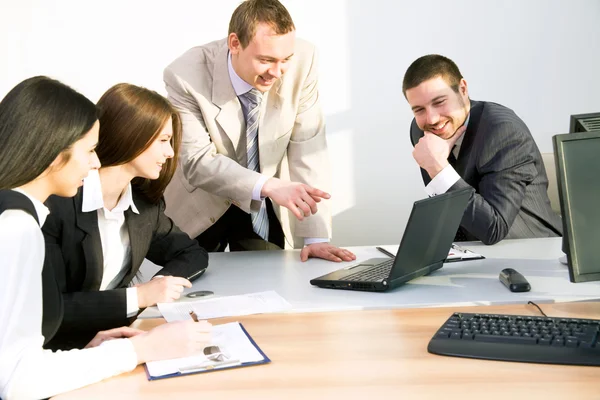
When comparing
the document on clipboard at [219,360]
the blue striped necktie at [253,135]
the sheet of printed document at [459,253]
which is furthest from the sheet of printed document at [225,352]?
the blue striped necktie at [253,135]

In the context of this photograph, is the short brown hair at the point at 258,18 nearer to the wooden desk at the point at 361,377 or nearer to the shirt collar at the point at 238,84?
the shirt collar at the point at 238,84

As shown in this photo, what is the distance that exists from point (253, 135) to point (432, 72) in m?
0.72

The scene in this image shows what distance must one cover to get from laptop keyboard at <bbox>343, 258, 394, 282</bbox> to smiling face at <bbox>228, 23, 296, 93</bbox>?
791 mm

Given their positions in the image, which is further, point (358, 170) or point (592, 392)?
point (358, 170)

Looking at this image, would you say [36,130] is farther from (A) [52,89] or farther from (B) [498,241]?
(B) [498,241]

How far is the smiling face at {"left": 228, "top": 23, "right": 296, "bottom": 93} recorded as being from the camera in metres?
2.44

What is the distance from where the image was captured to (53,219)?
190 cm

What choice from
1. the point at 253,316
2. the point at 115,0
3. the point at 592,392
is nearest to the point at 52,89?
the point at 253,316

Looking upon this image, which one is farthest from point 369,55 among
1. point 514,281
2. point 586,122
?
point 514,281

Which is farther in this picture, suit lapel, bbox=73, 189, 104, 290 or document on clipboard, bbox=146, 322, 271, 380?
suit lapel, bbox=73, 189, 104, 290

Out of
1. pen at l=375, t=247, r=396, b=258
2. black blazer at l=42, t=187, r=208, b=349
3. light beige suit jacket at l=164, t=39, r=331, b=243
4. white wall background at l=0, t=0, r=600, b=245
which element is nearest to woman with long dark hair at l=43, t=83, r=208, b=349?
black blazer at l=42, t=187, r=208, b=349

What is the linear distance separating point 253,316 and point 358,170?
102 inches

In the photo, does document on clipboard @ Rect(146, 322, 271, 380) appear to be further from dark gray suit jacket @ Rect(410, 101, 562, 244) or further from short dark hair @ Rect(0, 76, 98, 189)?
dark gray suit jacket @ Rect(410, 101, 562, 244)

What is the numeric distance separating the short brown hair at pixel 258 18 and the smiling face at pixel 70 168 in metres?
1.09
